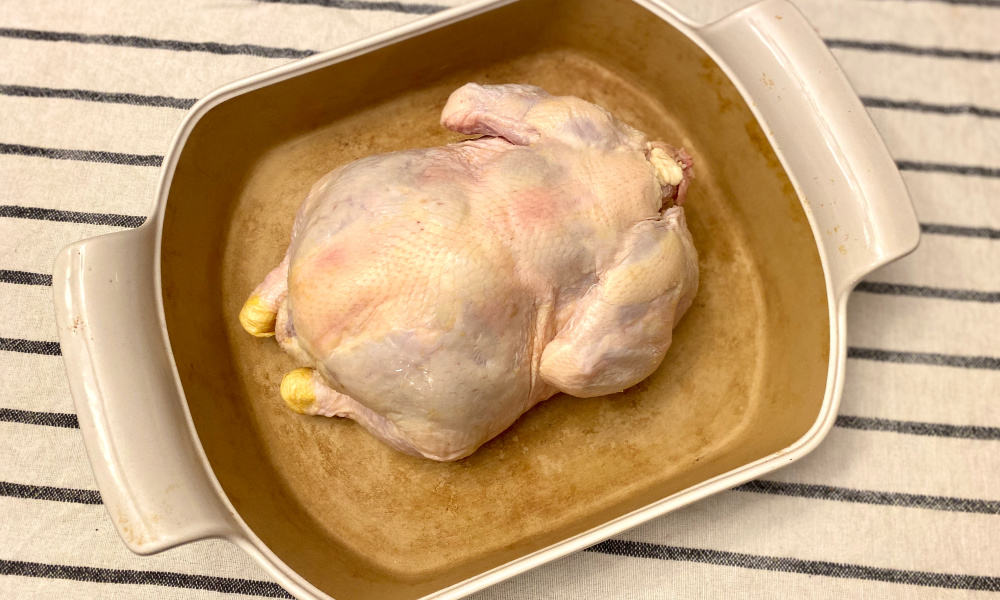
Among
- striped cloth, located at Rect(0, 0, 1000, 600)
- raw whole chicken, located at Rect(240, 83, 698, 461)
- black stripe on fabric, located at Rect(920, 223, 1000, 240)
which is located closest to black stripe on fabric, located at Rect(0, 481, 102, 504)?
striped cloth, located at Rect(0, 0, 1000, 600)

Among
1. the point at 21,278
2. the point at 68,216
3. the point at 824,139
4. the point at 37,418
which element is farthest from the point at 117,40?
the point at 824,139

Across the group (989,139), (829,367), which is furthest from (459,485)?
(989,139)

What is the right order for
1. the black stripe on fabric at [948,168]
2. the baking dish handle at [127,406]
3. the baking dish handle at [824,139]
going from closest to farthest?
the baking dish handle at [127,406] < the baking dish handle at [824,139] < the black stripe on fabric at [948,168]

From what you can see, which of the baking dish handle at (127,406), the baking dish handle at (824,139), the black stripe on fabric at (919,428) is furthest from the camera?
the black stripe on fabric at (919,428)

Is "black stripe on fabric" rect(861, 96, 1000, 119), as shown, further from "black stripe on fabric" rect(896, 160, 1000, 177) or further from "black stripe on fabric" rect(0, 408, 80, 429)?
"black stripe on fabric" rect(0, 408, 80, 429)

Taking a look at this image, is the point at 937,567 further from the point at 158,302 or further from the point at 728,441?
the point at 158,302

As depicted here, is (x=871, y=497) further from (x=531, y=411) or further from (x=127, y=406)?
(x=127, y=406)

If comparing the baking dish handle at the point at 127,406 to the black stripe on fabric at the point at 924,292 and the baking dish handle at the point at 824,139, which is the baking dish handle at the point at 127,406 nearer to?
the baking dish handle at the point at 824,139

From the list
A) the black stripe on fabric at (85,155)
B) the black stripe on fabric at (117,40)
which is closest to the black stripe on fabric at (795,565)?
the black stripe on fabric at (85,155)
